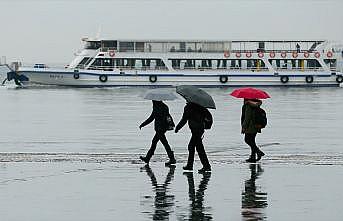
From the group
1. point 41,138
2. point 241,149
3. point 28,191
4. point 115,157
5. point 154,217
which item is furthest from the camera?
point 41,138

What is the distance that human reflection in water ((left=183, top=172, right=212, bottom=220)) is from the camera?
1040cm

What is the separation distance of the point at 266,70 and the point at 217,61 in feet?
14.9

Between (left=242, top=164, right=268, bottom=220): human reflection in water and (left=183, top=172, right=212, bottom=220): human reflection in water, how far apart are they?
480mm

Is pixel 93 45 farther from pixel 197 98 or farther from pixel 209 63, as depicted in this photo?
pixel 197 98

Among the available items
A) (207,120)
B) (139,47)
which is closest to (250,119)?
(207,120)

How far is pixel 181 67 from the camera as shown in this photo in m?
80.5

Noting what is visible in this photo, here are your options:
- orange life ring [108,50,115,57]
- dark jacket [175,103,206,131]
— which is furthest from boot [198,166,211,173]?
orange life ring [108,50,115,57]

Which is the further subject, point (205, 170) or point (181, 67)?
point (181, 67)

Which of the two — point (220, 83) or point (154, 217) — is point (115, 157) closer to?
point (154, 217)

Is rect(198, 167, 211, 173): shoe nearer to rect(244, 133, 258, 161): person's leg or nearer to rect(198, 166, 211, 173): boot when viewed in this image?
rect(198, 166, 211, 173): boot

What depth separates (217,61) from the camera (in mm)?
80688

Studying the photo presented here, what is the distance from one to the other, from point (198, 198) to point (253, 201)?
737 millimetres

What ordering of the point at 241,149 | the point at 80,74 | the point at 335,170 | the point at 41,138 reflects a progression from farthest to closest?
the point at 80,74 < the point at 41,138 < the point at 241,149 < the point at 335,170

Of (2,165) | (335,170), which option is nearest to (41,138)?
(2,165)
